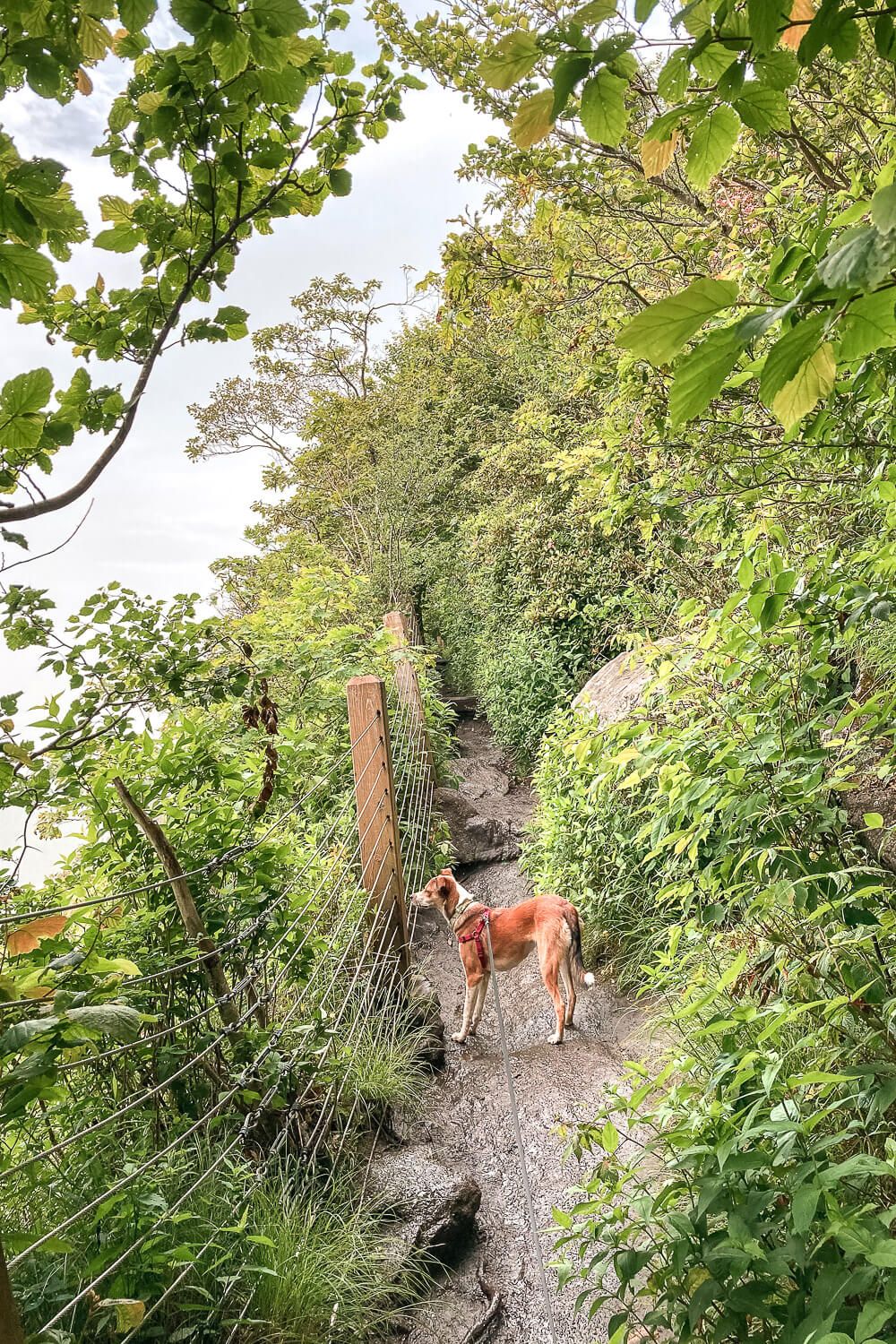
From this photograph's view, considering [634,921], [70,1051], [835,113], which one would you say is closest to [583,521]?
[634,921]

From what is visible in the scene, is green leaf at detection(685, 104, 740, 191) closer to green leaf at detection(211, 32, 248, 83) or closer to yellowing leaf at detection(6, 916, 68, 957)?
green leaf at detection(211, 32, 248, 83)

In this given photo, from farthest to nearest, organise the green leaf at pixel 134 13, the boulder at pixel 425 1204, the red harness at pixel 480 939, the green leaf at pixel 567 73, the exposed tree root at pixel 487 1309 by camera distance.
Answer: the red harness at pixel 480 939 < the boulder at pixel 425 1204 < the exposed tree root at pixel 487 1309 < the green leaf at pixel 134 13 < the green leaf at pixel 567 73

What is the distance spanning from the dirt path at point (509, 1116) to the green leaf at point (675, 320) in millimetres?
1973

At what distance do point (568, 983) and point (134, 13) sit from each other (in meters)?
4.15

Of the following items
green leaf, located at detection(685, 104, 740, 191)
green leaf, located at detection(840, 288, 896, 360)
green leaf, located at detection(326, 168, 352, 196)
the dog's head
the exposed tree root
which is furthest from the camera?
the dog's head

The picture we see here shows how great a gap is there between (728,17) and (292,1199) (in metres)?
2.79

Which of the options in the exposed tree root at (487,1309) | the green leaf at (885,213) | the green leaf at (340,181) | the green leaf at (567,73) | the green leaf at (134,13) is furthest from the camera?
the exposed tree root at (487,1309)

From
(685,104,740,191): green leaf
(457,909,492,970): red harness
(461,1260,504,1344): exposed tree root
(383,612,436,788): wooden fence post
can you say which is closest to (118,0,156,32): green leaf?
(685,104,740,191): green leaf

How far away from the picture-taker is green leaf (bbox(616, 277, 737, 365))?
56cm

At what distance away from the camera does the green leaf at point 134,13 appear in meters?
0.90

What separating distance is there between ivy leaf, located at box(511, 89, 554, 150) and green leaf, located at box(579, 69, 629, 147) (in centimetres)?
3

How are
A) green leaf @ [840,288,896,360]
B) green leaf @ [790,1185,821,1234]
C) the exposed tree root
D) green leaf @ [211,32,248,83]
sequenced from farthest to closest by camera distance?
the exposed tree root
green leaf @ [790,1185,821,1234]
green leaf @ [211,32,248,83]
green leaf @ [840,288,896,360]

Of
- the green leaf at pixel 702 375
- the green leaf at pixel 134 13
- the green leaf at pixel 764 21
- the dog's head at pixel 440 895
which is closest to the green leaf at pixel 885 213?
the green leaf at pixel 702 375

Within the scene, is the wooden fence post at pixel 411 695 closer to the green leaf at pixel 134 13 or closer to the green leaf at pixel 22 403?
the green leaf at pixel 22 403
